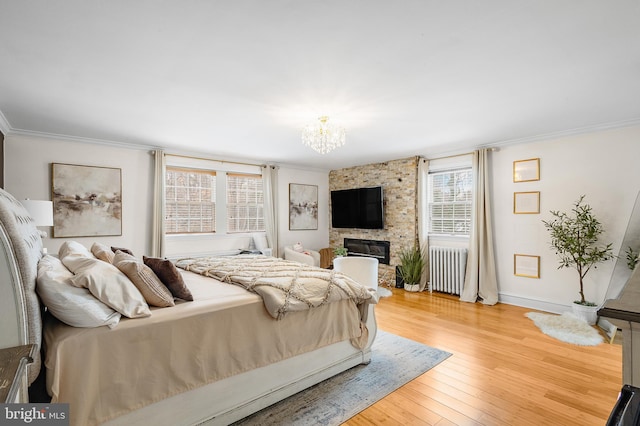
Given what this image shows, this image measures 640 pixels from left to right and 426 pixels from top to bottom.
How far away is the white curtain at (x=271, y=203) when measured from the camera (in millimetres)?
6195

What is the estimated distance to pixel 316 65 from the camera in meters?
2.29

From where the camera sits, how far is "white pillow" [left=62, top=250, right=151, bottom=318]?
65.3 inches

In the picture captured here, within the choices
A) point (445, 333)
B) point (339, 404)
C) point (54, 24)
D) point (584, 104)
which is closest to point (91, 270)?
point (54, 24)

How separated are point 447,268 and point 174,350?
4.67 metres

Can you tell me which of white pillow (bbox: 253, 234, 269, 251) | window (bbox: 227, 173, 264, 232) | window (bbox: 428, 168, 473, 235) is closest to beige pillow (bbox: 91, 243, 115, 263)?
window (bbox: 227, 173, 264, 232)

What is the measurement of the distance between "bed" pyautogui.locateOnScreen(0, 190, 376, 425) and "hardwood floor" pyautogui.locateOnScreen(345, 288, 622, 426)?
0.64 meters

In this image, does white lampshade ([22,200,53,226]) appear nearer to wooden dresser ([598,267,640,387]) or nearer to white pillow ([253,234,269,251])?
white pillow ([253,234,269,251])

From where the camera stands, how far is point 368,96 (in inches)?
113

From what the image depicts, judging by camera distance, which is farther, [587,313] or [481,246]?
[481,246]

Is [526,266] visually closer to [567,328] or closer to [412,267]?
[567,328]

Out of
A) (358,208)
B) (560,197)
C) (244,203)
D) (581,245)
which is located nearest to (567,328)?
(581,245)

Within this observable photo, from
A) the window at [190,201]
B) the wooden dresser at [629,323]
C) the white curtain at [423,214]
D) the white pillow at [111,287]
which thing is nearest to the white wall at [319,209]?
the window at [190,201]

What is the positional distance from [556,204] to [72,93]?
5871mm

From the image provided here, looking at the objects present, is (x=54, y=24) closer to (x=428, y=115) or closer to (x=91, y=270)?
(x=91, y=270)
